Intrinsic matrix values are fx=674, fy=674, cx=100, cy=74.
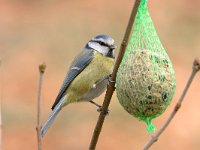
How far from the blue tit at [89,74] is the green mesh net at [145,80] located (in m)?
0.78

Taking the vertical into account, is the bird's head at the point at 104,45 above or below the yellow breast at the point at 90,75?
above

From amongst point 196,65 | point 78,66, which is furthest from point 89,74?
point 196,65

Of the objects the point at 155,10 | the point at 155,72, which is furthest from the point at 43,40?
the point at 155,72

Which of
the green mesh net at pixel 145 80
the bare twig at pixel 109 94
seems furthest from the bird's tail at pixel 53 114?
the bare twig at pixel 109 94

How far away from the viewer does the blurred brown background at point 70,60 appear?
9195 millimetres

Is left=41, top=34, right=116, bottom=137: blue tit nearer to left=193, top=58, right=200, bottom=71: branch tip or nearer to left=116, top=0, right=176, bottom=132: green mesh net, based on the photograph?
left=116, top=0, right=176, bottom=132: green mesh net

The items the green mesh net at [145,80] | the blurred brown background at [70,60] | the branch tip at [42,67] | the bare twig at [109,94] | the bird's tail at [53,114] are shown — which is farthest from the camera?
the blurred brown background at [70,60]

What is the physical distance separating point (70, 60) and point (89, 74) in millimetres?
6986

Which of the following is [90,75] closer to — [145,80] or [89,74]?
[89,74]

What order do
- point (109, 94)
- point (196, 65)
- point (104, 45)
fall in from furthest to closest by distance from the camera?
point (104, 45)
point (109, 94)
point (196, 65)

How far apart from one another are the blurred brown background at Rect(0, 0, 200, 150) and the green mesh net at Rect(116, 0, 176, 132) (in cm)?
538

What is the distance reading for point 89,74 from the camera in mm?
4391

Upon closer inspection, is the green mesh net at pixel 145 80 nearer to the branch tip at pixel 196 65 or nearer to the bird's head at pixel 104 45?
the bird's head at pixel 104 45

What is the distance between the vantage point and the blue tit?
431 cm
